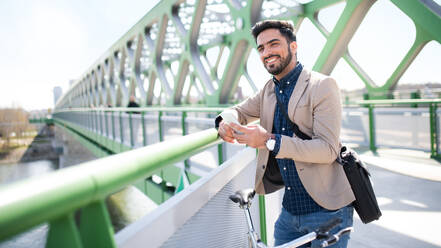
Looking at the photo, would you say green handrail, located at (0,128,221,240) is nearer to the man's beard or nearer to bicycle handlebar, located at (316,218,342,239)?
bicycle handlebar, located at (316,218,342,239)

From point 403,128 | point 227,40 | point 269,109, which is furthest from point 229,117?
point 227,40

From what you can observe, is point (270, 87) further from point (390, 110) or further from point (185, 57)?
point (185, 57)

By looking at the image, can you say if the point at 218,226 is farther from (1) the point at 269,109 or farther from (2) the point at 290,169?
(1) the point at 269,109

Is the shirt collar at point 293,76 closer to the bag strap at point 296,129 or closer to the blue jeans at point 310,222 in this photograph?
the bag strap at point 296,129

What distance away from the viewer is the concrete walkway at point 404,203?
3172 mm

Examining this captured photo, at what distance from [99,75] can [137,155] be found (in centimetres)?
4488

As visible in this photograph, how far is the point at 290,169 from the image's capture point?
1675mm

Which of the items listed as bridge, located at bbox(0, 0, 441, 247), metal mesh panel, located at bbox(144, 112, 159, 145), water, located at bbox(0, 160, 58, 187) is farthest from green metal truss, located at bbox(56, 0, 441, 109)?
water, located at bbox(0, 160, 58, 187)

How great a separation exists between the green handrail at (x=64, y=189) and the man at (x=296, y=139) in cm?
76

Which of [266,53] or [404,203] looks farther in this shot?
[404,203]

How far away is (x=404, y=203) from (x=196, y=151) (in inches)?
147

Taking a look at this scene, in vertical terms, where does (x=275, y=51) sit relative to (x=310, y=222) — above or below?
above

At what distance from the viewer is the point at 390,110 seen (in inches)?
274

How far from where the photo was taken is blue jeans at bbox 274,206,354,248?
1558 millimetres
